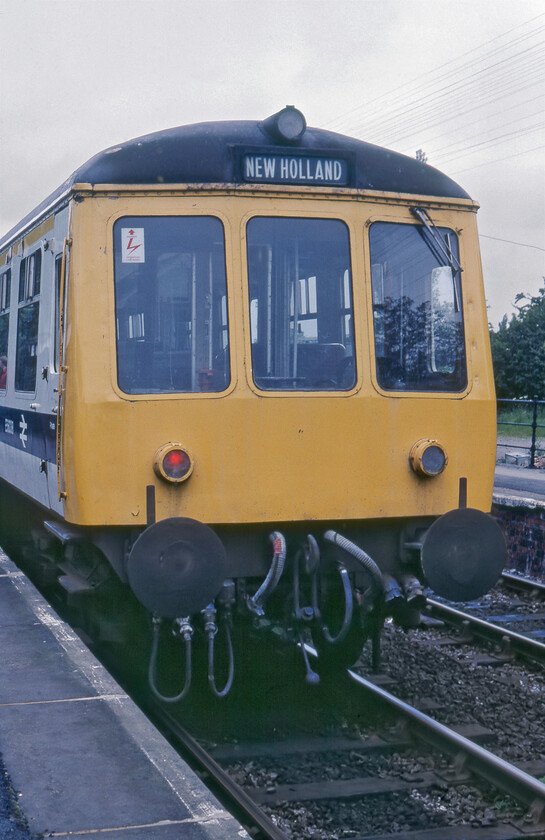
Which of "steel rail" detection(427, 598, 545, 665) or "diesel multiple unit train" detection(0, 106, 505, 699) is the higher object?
"diesel multiple unit train" detection(0, 106, 505, 699)

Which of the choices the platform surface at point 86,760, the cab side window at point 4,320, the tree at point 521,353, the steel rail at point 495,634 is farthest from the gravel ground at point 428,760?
the tree at point 521,353

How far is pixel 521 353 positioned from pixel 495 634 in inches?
1095

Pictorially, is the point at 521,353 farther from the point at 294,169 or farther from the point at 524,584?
the point at 294,169

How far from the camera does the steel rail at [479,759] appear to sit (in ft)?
14.6

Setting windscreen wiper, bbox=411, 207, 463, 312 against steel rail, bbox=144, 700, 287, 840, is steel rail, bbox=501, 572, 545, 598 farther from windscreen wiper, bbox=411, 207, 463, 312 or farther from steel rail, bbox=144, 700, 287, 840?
steel rail, bbox=144, 700, 287, 840

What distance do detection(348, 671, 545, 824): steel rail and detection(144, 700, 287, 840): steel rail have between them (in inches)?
43.7

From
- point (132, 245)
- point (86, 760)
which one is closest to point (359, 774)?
point (86, 760)

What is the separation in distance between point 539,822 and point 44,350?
148 inches

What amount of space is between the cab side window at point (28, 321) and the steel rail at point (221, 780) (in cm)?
223

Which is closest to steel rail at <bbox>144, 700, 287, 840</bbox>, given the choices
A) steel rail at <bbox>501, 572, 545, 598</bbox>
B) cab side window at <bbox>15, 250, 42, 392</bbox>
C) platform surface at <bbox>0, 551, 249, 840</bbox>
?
platform surface at <bbox>0, 551, 249, 840</bbox>

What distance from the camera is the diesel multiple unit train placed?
16.9 feet

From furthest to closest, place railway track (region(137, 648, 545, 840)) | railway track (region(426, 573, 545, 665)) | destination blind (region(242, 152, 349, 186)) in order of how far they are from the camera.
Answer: railway track (region(426, 573, 545, 665)) → destination blind (region(242, 152, 349, 186)) → railway track (region(137, 648, 545, 840))

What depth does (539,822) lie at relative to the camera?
14.3 feet

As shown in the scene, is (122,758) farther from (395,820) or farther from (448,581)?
(448,581)
